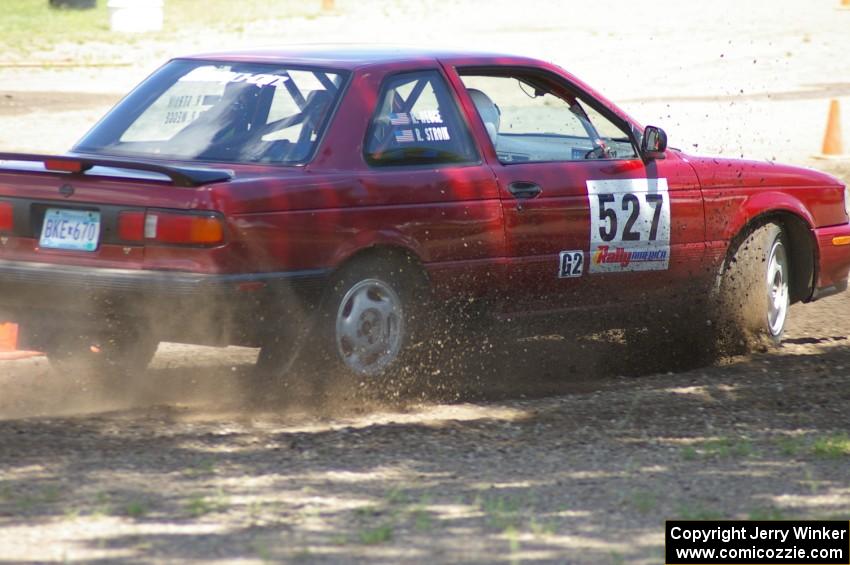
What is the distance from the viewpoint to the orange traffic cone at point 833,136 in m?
17.1

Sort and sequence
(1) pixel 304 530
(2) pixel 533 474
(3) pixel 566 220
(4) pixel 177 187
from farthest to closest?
(3) pixel 566 220 < (4) pixel 177 187 < (2) pixel 533 474 < (1) pixel 304 530

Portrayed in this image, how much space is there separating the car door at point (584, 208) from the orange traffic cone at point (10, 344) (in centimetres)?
226

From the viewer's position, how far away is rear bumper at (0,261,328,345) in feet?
20.7

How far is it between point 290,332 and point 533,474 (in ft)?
4.62

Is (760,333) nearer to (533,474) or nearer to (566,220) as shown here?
(566,220)

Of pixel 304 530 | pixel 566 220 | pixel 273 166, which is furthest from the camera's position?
pixel 566 220

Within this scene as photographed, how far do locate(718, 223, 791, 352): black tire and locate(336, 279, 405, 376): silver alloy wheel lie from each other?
218cm

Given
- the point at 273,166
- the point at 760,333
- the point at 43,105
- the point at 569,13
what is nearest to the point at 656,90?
the point at 43,105

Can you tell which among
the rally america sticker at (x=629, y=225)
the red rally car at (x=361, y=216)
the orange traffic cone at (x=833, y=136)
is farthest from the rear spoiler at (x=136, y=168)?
Result: the orange traffic cone at (x=833, y=136)

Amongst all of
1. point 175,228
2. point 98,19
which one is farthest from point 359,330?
point 98,19

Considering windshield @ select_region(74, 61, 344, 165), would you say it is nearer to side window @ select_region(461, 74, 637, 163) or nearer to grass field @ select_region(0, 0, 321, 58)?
side window @ select_region(461, 74, 637, 163)

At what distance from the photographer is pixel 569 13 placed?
33.8 m

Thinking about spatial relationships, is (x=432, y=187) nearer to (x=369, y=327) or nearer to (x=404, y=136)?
(x=404, y=136)

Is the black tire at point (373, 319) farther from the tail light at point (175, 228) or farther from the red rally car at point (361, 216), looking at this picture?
the tail light at point (175, 228)
